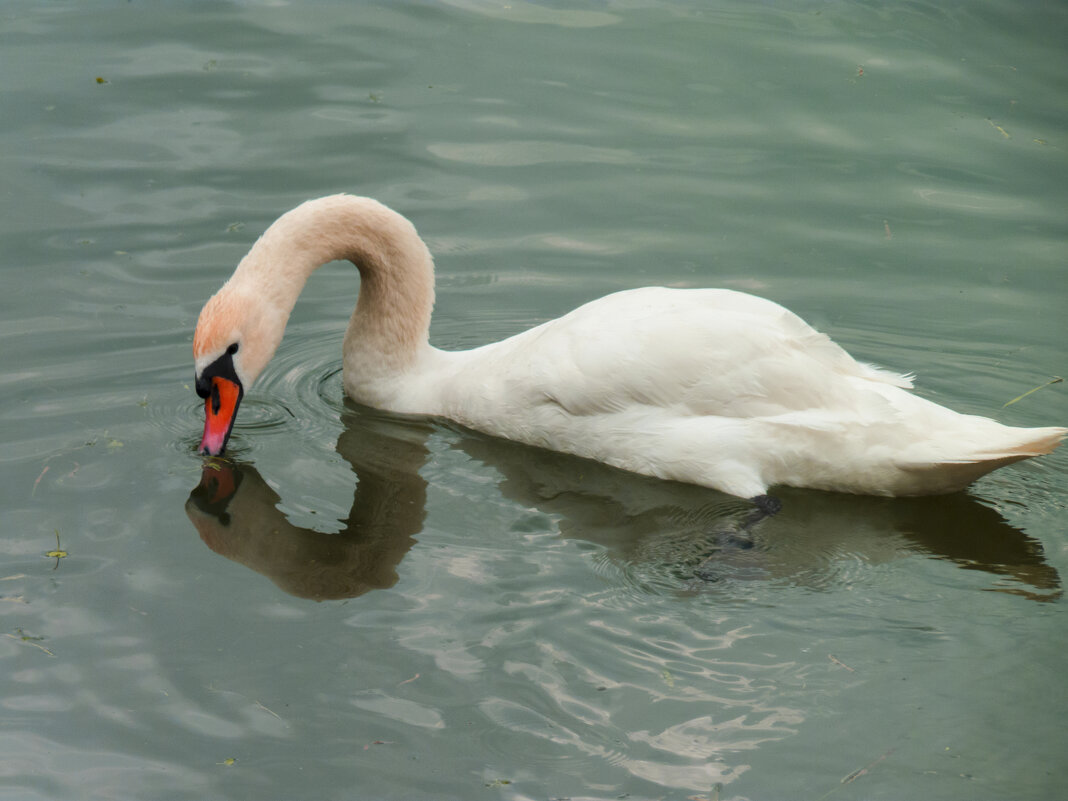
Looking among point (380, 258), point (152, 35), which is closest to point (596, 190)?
point (380, 258)

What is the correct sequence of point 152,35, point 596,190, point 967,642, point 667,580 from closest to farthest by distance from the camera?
point 967,642
point 667,580
point 596,190
point 152,35

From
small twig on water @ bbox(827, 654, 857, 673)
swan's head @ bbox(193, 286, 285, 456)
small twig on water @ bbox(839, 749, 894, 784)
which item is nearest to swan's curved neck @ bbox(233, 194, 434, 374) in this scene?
swan's head @ bbox(193, 286, 285, 456)

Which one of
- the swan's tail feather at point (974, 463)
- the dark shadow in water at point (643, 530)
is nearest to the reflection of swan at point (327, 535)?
the dark shadow in water at point (643, 530)

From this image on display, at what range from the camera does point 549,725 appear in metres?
4.71

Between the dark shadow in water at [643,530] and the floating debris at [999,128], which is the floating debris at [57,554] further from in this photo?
the floating debris at [999,128]

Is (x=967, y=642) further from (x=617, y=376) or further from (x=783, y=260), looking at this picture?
(x=783, y=260)

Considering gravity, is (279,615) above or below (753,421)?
below

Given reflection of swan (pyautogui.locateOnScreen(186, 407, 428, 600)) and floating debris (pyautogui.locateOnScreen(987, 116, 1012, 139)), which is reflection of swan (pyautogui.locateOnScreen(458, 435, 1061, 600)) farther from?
floating debris (pyautogui.locateOnScreen(987, 116, 1012, 139))

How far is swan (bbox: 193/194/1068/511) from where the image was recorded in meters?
6.09

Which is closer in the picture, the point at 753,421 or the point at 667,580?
the point at 667,580

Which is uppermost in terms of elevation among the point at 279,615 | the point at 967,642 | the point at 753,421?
the point at 753,421

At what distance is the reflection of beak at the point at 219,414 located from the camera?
21.3 ft

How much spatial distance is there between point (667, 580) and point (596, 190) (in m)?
4.85

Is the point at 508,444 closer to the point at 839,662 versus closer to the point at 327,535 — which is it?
the point at 327,535
